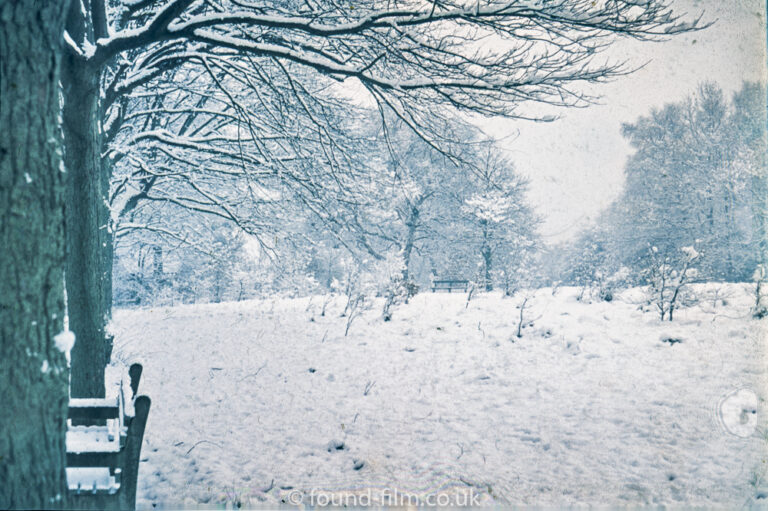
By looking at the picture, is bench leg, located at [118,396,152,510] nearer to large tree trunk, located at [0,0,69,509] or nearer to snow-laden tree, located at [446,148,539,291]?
large tree trunk, located at [0,0,69,509]

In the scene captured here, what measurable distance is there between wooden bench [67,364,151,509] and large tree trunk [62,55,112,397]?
49.0 inches

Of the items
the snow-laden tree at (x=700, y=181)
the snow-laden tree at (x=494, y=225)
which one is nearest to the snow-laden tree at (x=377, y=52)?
the snow-laden tree at (x=700, y=181)

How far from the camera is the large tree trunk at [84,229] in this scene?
3693mm

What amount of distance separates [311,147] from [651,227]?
1628cm

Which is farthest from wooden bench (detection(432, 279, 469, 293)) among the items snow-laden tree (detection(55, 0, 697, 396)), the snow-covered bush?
snow-laden tree (detection(55, 0, 697, 396))

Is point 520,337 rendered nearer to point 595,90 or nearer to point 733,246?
point 595,90

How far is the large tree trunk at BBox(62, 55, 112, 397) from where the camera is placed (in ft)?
12.1

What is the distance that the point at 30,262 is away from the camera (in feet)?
6.40

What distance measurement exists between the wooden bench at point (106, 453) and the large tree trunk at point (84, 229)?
1244 millimetres

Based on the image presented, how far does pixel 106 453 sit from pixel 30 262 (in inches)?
52.3

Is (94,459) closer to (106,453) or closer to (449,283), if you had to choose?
(106,453)

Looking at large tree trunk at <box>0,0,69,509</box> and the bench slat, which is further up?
large tree trunk at <box>0,0,69,509</box>

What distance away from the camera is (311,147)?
6.53m

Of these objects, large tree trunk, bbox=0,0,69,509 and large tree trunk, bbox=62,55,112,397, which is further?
large tree trunk, bbox=62,55,112,397
